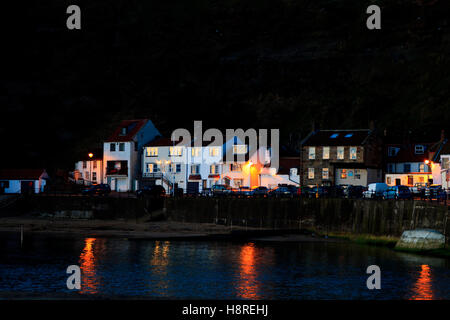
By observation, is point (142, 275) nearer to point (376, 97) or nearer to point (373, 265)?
point (373, 265)

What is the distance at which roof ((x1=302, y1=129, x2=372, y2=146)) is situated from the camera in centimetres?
9375

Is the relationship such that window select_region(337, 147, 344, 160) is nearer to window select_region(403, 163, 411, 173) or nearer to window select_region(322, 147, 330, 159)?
window select_region(322, 147, 330, 159)

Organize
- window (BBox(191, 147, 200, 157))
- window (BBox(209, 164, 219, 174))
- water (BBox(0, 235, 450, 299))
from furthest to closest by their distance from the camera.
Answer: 1. window (BBox(191, 147, 200, 157))
2. window (BBox(209, 164, 219, 174))
3. water (BBox(0, 235, 450, 299))

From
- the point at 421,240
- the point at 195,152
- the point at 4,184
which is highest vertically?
the point at 195,152

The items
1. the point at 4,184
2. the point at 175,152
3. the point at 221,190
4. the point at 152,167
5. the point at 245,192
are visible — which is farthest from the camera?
the point at 152,167

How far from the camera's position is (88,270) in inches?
1736

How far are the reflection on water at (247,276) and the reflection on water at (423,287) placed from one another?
9380 mm

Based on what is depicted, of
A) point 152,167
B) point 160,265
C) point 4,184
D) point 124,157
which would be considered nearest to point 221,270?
point 160,265

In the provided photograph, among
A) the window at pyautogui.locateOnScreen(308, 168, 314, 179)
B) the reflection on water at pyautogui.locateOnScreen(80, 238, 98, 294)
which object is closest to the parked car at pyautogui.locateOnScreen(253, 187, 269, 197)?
the window at pyautogui.locateOnScreen(308, 168, 314, 179)

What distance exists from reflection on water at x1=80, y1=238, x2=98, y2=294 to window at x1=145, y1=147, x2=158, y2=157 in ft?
142

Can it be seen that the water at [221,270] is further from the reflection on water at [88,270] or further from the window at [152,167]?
A: the window at [152,167]

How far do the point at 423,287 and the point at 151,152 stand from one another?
7186 centimetres

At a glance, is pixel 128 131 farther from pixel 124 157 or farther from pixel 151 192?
pixel 151 192
